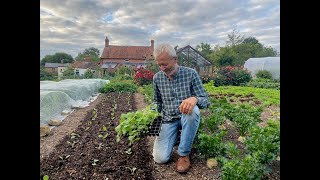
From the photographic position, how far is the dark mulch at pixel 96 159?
5.60 feet

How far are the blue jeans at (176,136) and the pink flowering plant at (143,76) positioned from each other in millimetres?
739

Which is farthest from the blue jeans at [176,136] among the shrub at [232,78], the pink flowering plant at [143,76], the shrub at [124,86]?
the shrub at [232,78]

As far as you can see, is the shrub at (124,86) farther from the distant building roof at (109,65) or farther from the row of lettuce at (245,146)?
the distant building roof at (109,65)

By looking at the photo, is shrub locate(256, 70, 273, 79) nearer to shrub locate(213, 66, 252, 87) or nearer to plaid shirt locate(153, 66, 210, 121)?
shrub locate(213, 66, 252, 87)

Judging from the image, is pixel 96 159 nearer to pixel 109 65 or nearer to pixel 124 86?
pixel 109 65

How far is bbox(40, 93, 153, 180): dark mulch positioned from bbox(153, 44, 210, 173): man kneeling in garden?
0.19 metres

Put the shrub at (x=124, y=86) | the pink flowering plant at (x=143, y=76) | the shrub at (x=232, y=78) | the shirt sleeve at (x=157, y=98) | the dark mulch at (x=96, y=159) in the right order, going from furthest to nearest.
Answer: the shrub at (x=232, y=78)
the shrub at (x=124, y=86)
the pink flowering plant at (x=143, y=76)
the shirt sleeve at (x=157, y=98)
the dark mulch at (x=96, y=159)

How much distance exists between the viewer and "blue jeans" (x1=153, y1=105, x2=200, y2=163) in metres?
1.83

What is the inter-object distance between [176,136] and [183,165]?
27cm
